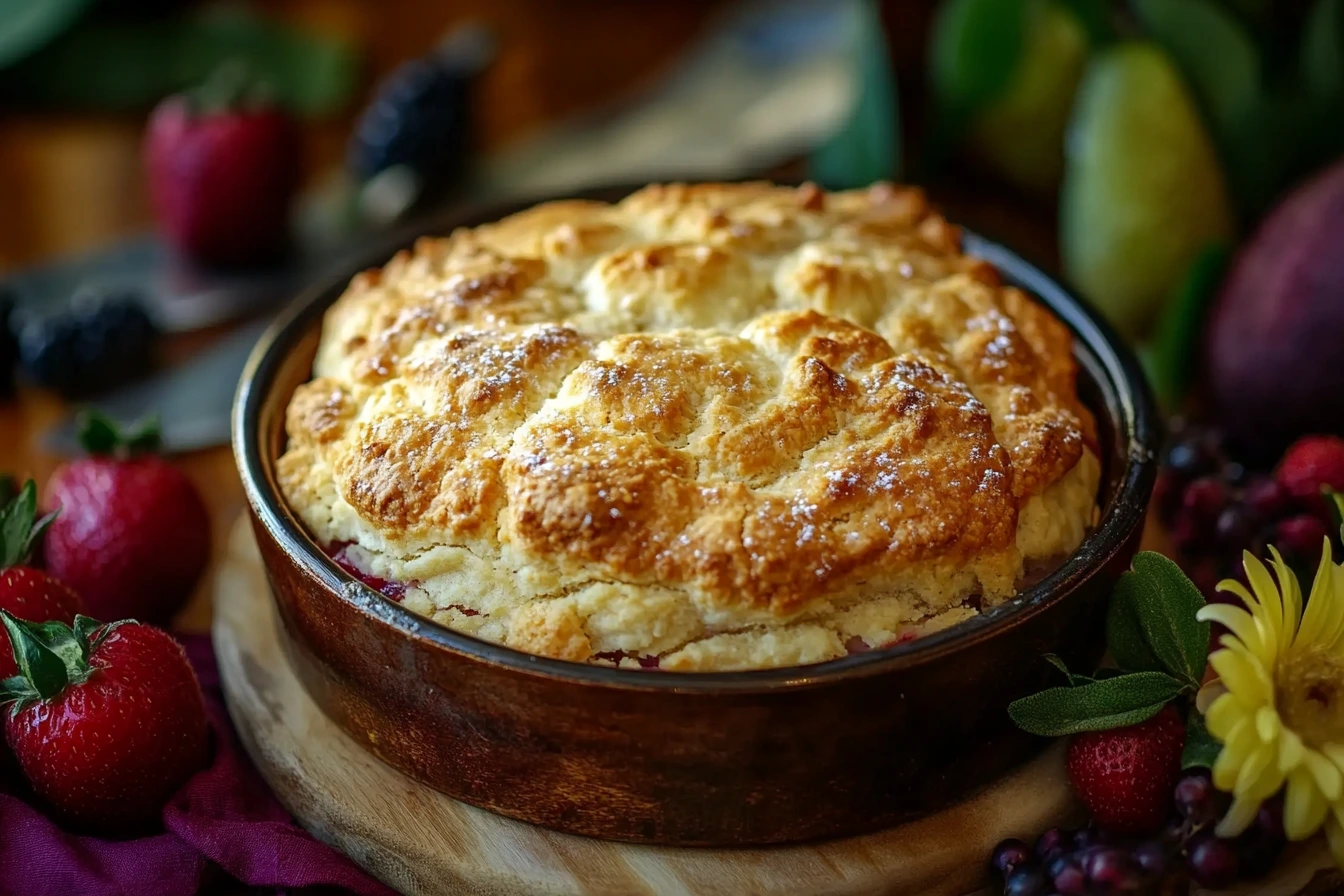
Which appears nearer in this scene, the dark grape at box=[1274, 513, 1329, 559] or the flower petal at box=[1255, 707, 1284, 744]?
the flower petal at box=[1255, 707, 1284, 744]

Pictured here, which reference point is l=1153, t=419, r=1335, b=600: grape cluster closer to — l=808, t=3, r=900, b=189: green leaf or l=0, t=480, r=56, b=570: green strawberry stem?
l=808, t=3, r=900, b=189: green leaf

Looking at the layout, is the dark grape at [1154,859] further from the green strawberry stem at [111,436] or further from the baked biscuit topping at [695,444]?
the green strawberry stem at [111,436]

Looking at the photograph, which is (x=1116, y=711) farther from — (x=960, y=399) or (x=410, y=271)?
(x=410, y=271)

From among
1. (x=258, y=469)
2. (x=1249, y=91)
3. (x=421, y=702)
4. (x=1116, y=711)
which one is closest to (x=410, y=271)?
(x=258, y=469)

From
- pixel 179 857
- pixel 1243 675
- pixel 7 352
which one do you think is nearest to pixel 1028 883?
pixel 1243 675

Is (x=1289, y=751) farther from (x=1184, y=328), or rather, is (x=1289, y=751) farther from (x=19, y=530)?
(x=19, y=530)

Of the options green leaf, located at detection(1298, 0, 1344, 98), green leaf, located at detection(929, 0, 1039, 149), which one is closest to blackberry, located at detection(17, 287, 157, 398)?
green leaf, located at detection(929, 0, 1039, 149)

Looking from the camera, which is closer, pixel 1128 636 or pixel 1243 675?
pixel 1243 675
